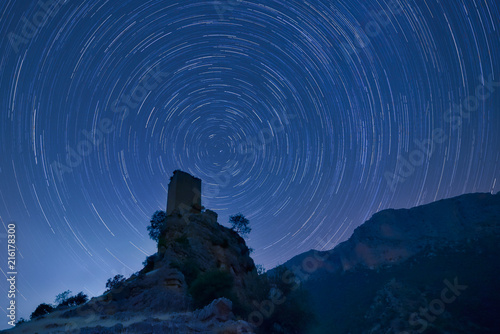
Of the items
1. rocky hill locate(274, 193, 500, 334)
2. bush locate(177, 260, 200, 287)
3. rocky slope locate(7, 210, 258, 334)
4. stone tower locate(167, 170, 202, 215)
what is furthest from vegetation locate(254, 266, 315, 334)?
stone tower locate(167, 170, 202, 215)

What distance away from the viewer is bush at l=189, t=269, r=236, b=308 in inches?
636

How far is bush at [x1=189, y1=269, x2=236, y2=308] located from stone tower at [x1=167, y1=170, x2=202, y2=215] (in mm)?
15834

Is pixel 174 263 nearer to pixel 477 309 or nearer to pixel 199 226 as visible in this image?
pixel 199 226

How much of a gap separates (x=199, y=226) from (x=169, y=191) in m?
9.66

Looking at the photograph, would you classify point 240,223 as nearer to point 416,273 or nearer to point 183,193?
point 183,193

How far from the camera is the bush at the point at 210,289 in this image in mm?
16156

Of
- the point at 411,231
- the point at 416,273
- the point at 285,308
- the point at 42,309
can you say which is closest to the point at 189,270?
the point at 285,308

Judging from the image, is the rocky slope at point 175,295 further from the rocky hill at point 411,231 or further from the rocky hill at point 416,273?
the rocky hill at point 411,231

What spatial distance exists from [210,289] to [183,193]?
20118mm

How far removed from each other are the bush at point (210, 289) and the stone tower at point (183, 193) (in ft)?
51.9

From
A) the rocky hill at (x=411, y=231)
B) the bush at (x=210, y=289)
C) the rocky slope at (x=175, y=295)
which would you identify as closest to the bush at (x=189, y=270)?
the rocky slope at (x=175, y=295)

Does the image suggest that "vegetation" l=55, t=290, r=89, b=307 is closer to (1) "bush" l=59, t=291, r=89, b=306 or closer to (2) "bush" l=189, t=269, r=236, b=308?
(1) "bush" l=59, t=291, r=89, b=306

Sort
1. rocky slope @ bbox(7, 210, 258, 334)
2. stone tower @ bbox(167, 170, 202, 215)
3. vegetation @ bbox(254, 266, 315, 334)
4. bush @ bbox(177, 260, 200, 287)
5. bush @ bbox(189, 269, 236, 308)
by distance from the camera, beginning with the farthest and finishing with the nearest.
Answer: stone tower @ bbox(167, 170, 202, 215) → bush @ bbox(177, 260, 200, 287) → vegetation @ bbox(254, 266, 315, 334) → bush @ bbox(189, 269, 236, 308) → rocky slope @ bbox(7, 210, 258, 334)

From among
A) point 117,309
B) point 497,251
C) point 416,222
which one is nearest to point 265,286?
point 117,309
